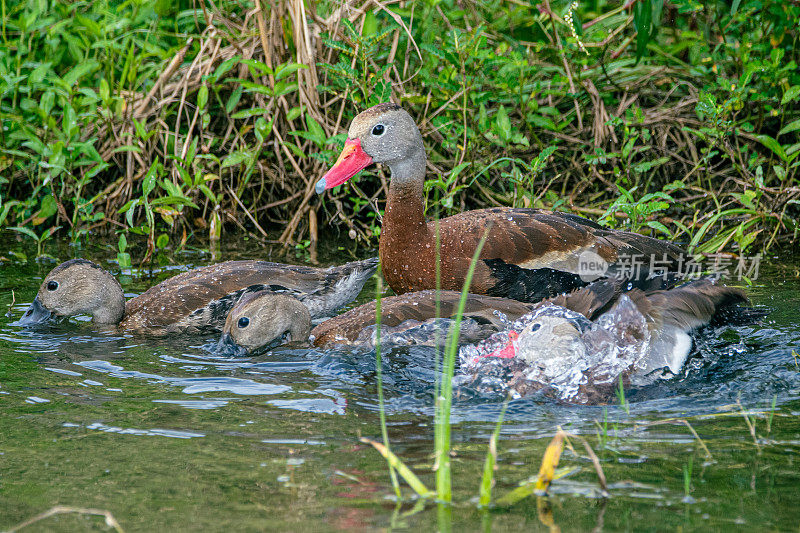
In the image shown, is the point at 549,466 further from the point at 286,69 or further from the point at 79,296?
the point at 286,69

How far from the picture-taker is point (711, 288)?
17.7 ft

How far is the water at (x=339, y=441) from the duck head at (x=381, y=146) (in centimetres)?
146

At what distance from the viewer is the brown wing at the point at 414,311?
5453mm

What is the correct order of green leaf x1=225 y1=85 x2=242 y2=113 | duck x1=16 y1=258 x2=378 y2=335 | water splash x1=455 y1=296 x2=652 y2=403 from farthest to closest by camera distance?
green leaf x1=225 y1=85 x2=242 y2=113 < duck x1=16 y1=258 x2=378 y2=335 < water splash x1=455 y1=296 x2=652 y2=403

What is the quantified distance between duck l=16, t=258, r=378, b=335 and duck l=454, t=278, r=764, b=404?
1.52 meters

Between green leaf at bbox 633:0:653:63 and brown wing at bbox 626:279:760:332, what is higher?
green leaf at bbox 633:0:653:63

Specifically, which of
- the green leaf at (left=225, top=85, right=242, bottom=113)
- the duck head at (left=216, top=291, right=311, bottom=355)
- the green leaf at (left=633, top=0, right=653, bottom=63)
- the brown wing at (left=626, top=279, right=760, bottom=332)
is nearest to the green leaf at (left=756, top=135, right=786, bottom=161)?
the green leaf at (left=633, top=0, right=653, bottom=63)

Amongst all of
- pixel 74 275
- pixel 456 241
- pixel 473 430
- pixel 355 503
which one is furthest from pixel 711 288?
pixel 74 275

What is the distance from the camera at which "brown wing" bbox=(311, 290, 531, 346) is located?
545 cm

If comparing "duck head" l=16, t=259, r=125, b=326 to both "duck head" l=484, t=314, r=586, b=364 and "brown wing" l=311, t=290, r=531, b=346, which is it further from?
"duck head" l=484, t=314, r=586, b=364

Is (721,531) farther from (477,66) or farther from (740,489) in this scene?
(477,66)

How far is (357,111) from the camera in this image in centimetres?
792

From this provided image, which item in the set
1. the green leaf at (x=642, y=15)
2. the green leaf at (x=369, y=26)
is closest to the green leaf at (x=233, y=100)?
the green leaf at (x=369, y=26)

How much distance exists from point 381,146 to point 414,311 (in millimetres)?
1488
